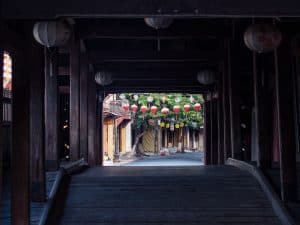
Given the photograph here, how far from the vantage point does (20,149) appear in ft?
18.1

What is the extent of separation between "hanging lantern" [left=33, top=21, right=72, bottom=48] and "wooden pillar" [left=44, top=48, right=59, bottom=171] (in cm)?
171

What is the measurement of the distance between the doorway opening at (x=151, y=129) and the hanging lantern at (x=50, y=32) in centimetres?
1501

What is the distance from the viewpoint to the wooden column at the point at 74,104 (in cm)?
1024

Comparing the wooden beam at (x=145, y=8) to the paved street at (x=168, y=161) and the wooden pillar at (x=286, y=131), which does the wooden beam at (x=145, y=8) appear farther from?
the paved street at (x=168, y=161)

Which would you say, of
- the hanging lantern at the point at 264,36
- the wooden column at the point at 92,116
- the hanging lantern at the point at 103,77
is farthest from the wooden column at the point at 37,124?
the hanging lantern at the point at 103,77

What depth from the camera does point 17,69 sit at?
5434 mm

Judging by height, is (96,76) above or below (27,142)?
above

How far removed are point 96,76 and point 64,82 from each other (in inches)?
123

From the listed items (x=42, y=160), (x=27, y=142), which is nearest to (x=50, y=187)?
(x=42, y=160)

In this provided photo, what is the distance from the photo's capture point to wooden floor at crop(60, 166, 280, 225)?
6.50 m

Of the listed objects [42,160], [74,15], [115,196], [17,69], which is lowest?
[115,196]

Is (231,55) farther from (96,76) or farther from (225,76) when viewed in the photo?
(96,76)

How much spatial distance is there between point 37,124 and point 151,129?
94.3 feet

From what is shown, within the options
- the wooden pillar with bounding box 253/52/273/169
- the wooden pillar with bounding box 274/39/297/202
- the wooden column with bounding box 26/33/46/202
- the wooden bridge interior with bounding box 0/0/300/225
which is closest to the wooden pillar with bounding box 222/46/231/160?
the wooden bridge interior with bounding box 0/0/300/225
